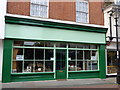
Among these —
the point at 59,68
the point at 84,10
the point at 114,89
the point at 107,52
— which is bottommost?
the point at 114,89

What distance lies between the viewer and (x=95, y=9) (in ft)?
41.0

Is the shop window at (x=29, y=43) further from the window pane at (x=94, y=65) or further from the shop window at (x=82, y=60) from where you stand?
the window pane at (x=94, y=65)

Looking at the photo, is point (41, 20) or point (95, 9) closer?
point (41, 20)

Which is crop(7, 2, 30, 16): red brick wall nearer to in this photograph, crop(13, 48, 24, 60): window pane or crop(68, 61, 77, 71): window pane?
crop(13, 48, 24, 60): window pane

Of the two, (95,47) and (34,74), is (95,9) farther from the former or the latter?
(34,74)

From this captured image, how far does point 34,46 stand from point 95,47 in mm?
5138

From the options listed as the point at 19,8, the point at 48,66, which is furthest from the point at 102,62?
the point at 19,8

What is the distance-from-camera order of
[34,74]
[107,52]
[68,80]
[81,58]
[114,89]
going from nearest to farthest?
[114,89], [34,74], [68,80], [81,58], [107,52]

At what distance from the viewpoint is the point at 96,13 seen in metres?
12.5

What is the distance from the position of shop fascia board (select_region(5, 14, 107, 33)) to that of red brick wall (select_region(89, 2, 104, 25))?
1.76ft

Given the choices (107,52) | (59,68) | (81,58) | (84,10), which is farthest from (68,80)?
(84,10)

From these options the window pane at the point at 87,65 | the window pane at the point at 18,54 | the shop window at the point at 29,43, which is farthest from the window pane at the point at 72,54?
the window pane at the point at 18,54

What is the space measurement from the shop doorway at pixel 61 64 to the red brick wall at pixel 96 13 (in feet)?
11.8

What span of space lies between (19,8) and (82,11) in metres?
5.03
